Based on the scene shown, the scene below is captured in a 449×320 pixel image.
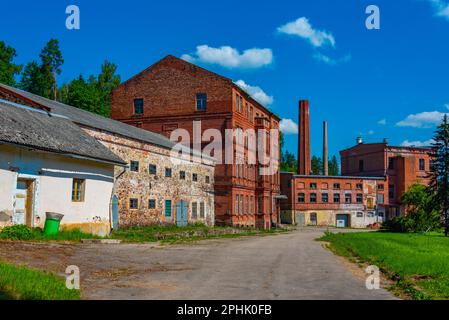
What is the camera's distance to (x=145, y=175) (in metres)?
28.7

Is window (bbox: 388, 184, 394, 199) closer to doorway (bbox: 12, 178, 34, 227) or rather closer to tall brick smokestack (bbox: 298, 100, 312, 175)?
tall brick smokestack (bbox: 298, 100, 312, 175)

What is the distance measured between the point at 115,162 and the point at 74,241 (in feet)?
16.8

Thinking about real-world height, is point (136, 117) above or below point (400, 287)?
above

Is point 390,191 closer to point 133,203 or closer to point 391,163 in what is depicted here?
point 391,163

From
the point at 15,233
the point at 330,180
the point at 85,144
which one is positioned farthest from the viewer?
the point at 330,180

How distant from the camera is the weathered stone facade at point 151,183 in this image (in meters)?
26.3

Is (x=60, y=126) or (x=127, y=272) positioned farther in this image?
(x=60, y=126)

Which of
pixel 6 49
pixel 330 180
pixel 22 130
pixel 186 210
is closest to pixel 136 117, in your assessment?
pixel 186 210

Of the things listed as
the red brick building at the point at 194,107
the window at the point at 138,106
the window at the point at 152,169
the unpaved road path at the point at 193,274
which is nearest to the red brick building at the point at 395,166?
the red brick building at the point at 194,107

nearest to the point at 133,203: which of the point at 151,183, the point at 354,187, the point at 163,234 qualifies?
the point at 151,183

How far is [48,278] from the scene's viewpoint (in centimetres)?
887

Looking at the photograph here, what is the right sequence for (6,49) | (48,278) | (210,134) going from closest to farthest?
(48,278) < (210,134) < (6,49)

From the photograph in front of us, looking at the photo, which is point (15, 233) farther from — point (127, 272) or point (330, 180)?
point (330, 180)

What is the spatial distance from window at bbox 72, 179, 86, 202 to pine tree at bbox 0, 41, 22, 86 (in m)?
35.0
